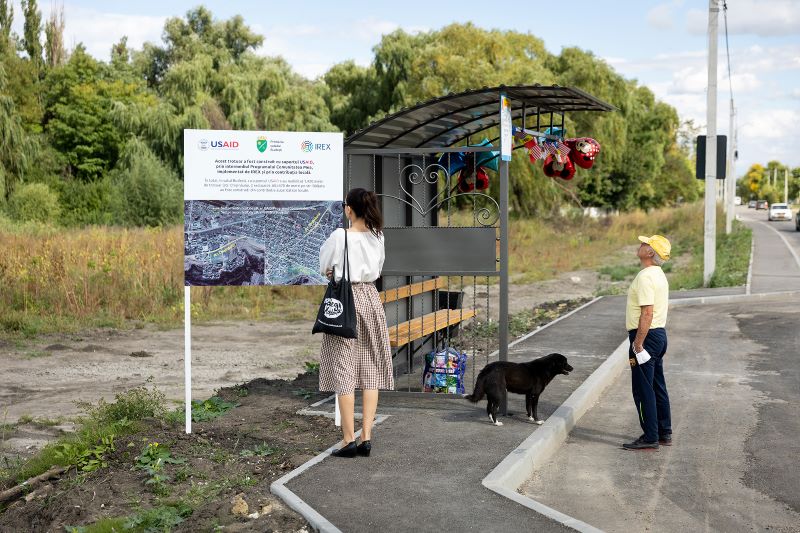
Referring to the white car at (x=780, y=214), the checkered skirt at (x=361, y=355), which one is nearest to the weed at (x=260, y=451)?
the checkered skirt at (x=361, y=355)

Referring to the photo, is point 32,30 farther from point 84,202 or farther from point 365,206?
point 365,206

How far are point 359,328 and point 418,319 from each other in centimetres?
381

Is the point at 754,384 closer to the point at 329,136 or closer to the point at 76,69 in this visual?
the point at 329,136

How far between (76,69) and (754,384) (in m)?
52.6

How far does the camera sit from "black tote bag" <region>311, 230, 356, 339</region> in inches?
271

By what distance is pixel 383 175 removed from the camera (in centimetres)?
1046

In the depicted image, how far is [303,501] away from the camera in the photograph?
5914mm

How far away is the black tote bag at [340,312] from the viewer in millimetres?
6883

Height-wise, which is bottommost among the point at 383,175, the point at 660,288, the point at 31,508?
the point at 31,508

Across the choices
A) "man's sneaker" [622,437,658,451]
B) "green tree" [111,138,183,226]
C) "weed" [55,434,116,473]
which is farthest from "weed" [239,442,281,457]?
"green tree" [111,138,183,226]

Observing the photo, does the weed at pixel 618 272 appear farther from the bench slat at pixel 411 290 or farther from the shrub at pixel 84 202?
the shrub at pixel 84 202

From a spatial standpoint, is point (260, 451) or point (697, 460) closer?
point (260, 451)

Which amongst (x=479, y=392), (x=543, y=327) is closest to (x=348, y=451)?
(x=479, y=392)

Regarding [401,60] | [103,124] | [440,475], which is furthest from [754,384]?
[103,124]
